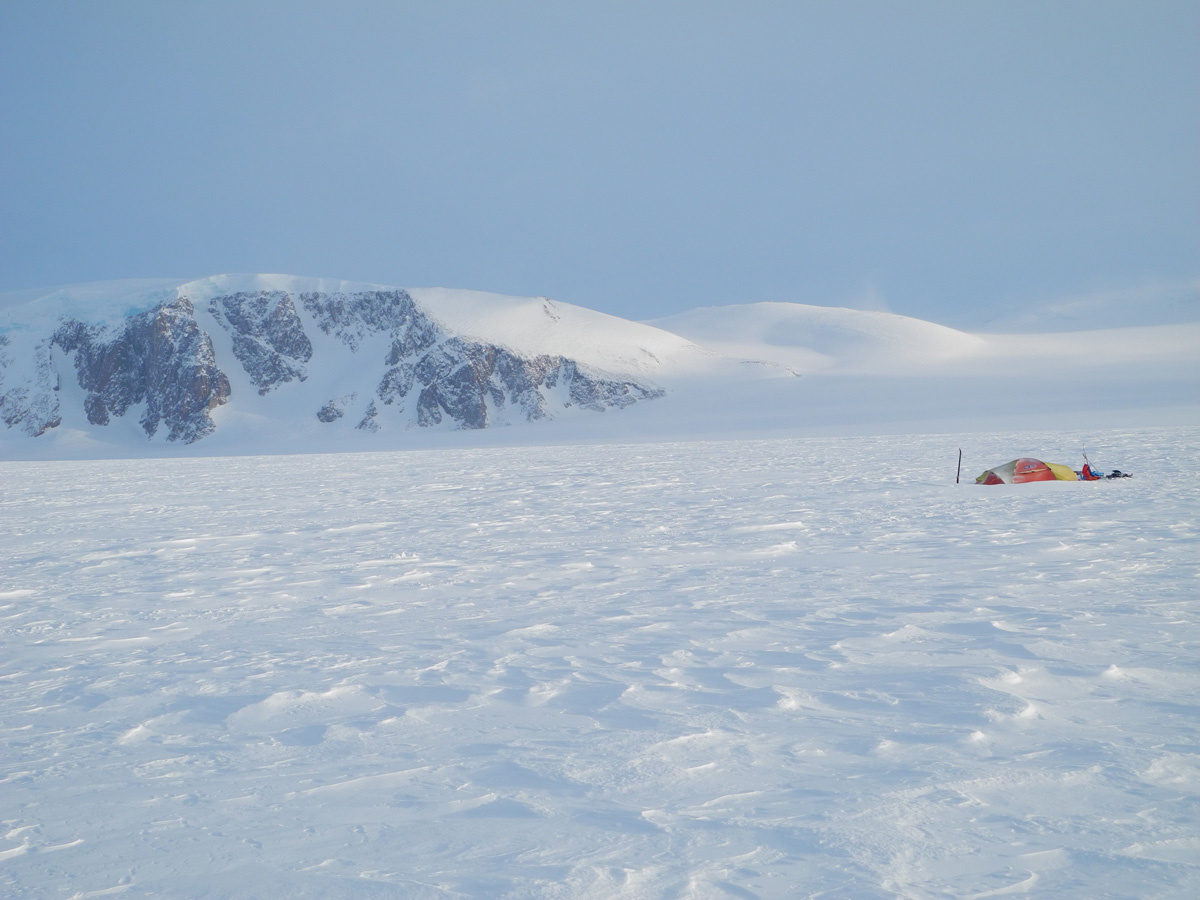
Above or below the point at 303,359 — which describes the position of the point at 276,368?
below

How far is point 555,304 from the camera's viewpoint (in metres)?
101

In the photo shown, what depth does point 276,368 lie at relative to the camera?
9088 cm

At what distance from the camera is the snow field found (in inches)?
121

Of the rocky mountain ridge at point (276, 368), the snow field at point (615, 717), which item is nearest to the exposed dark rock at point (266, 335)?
the rocky mountain ridge at point (276, 368)

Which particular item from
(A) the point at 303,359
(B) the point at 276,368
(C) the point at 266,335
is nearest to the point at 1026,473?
(B) the point at 276,368

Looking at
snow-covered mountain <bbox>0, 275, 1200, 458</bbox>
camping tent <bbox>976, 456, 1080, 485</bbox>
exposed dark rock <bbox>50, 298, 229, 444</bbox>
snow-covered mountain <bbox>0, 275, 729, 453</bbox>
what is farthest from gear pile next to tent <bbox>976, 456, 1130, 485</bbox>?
exposed dark rock <bbox>50, 298, 229, 444</bbox>

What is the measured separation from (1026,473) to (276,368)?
87.1 meters

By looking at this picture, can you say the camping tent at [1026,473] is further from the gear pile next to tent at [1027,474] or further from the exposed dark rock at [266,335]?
the exposed dark rock at [266,335]

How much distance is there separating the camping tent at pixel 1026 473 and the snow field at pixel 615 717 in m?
4.72

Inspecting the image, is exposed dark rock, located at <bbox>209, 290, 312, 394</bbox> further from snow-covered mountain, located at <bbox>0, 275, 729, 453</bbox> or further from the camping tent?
Answer: the camping tent

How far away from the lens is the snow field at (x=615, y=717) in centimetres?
307

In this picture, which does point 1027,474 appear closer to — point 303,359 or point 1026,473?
point 1026,473

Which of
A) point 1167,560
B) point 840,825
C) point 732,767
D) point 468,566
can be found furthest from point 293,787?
point 1167,560

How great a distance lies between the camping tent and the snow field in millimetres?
4719
